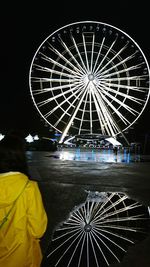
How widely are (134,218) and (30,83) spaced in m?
20.9

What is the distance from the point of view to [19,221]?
1937 millimetres

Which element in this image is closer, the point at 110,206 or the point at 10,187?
the point at 10,187

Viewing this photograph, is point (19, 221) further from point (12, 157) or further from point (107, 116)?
point (107, 116)

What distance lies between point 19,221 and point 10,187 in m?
0.23

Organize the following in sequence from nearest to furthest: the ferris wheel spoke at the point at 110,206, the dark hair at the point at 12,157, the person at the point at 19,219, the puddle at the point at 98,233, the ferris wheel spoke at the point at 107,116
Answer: the person at the point at 19,219
the dark hair at the point at 12,157
the puddle at the point at 98,233
the ferris wheel spoke at the point at 110,206
the ferris wheel spoke at the point at 107,116

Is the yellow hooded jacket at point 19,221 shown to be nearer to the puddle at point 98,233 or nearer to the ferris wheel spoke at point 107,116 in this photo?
the puddle at point 98,233

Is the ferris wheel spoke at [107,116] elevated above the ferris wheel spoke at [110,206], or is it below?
above

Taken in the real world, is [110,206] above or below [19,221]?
below

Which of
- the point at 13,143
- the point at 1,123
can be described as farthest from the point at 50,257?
the point at 1,123

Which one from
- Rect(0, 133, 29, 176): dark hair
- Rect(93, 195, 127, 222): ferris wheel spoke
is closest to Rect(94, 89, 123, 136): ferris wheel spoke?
Rect(93, 195, 127, 222): ferris wheel spoke

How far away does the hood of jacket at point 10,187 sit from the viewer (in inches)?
75.1

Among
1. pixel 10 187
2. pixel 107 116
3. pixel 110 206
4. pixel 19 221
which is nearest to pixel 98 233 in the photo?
pixel 110 206

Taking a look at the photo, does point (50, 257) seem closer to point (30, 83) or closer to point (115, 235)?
point (115, 235)

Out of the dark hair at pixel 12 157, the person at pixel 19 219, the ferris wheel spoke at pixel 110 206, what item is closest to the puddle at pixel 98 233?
the ferris wheel spoke at pixel 110 206
